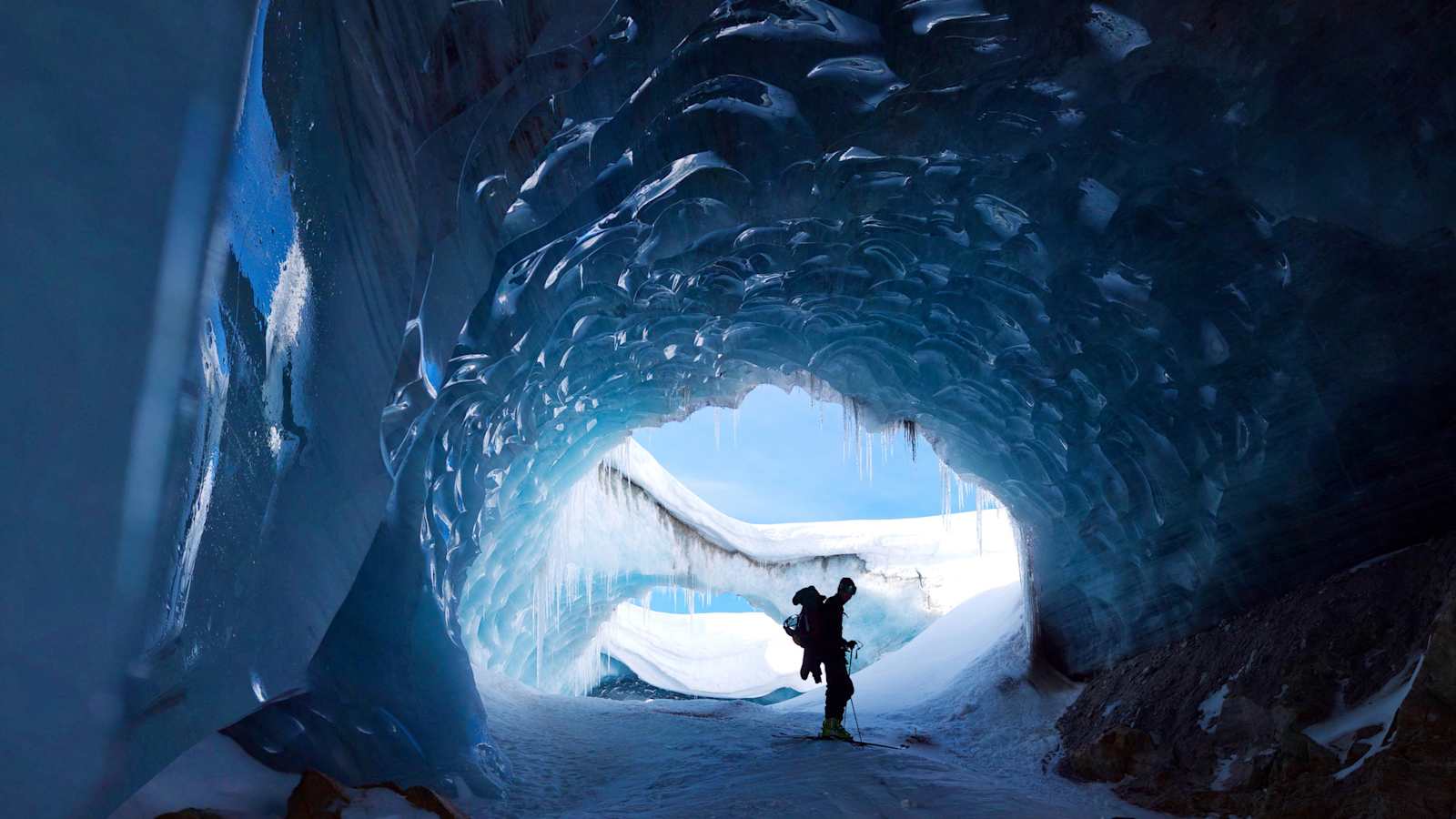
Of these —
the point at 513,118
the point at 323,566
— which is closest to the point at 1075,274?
the point at 513,118

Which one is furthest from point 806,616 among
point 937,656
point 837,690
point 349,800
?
point 937,656

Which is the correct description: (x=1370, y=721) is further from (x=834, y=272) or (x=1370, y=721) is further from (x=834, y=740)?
(x=834, y=272)

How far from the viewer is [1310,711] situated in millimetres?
4797

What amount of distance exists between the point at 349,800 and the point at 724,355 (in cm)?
636

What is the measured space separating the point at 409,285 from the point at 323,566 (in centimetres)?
116

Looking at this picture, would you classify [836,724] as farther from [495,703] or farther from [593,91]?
[593,91]

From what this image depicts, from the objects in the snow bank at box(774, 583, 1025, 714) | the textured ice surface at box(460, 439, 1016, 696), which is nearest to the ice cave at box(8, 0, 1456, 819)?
the snow bank at box(774, 583, 1025, 714)

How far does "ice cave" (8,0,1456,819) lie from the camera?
6.64ft

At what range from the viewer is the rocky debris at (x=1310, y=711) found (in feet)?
12.1

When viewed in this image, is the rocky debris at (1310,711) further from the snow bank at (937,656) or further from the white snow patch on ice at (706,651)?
the white snow patch on ice at (706,651)

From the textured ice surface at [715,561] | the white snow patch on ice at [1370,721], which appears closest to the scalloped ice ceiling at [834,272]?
the white snow patch on ice at [1370,721]

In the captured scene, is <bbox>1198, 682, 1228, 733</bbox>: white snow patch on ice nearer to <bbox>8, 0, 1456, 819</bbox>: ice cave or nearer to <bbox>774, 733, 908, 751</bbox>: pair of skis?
<bbox>8, 0, 1456, 819</bbox>: ice cave

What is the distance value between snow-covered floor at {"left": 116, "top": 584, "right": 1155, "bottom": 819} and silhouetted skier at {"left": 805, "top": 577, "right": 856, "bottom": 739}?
0.50 metres

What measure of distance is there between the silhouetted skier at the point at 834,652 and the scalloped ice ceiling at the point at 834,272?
2.37m
